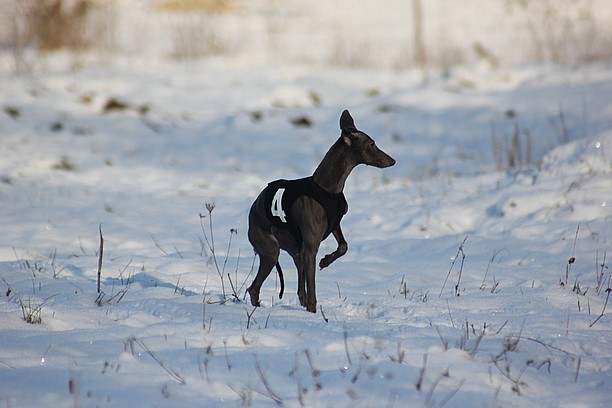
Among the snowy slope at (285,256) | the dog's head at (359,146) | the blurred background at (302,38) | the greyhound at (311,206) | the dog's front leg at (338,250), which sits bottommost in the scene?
the snowy slope at (285,256)

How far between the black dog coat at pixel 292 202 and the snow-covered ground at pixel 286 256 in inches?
23.9

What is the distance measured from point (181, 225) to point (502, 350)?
5.24m

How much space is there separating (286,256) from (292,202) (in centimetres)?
266

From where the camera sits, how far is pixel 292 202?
4211 millimetres

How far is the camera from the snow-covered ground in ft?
11.0

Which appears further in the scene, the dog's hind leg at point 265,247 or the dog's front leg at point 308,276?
the dog's hind leg at point 265,247

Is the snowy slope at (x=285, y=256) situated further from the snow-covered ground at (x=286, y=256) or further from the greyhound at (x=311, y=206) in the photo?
the greyhound at (x=311, y=206)

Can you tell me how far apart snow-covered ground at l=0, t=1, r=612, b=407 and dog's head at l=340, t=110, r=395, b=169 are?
3.45 feet

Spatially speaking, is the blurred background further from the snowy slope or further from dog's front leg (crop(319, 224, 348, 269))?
dog's front leg (crop(319, 224, 348, 269))

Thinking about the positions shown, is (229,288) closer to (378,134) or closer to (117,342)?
(117,342)

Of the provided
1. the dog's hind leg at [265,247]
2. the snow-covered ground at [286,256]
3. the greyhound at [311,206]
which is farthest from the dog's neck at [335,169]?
the snow-covered ground at [286,256]

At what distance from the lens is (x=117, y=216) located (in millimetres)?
8398

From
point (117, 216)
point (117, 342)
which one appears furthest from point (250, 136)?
point (117, 342)

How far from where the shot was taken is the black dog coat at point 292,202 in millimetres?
4215
